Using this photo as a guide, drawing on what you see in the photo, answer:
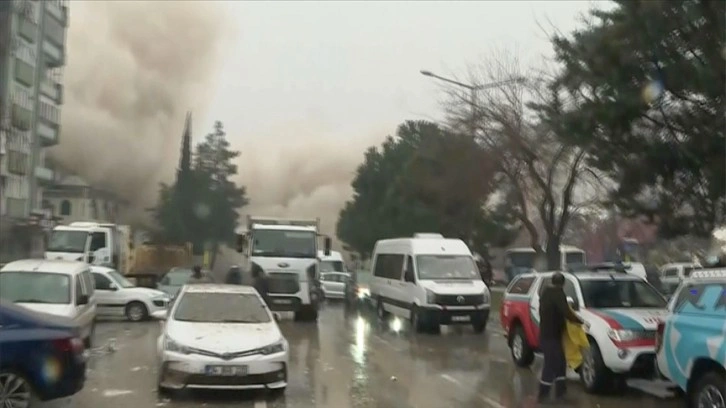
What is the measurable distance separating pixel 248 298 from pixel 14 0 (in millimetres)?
8575

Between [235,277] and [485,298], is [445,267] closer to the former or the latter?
[485,298]

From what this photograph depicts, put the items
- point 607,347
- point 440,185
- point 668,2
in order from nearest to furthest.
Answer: point 607,347 < point 668,2 < point 440,185

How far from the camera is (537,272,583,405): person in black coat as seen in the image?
1086cm

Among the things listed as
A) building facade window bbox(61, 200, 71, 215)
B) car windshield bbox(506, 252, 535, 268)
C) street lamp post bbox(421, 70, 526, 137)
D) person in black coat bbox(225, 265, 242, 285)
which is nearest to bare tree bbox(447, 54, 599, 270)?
street lamp post bbox(421, 70, 526, 137)

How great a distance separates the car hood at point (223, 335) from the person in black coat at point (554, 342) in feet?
10.6

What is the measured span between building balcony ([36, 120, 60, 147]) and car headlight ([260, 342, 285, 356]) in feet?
124

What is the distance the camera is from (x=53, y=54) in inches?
1857

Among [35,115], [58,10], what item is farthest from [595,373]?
[58,10]

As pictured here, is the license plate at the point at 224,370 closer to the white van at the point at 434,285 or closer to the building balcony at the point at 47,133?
the white van at the point at 434,285

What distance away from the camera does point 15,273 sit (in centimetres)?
1229

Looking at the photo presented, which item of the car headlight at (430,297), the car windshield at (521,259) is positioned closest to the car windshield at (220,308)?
the car headlight at (430,297)

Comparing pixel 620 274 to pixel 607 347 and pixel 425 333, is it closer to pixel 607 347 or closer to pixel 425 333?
pixel 607 347

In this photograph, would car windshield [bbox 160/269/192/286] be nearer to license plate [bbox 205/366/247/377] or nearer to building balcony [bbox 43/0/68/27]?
license plate [bbox 205/366/247/377]

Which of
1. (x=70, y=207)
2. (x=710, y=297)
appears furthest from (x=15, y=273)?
(x=70, y=207)
